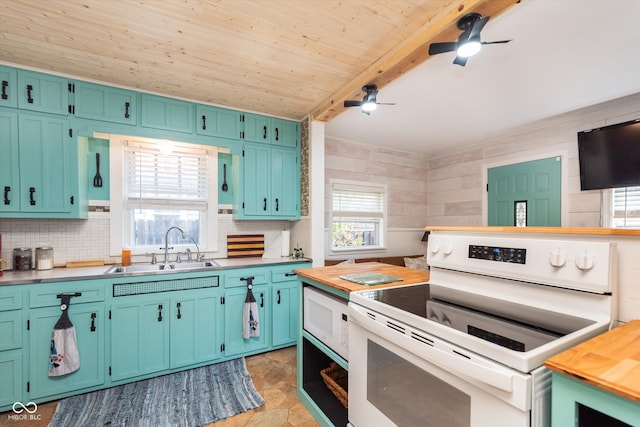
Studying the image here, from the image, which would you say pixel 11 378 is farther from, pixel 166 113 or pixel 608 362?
pixel 608 362

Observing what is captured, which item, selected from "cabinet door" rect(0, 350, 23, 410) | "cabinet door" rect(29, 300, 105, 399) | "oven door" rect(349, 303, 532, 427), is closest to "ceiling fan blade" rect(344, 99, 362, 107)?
"oven door" rect(349, 303, 532, 427)

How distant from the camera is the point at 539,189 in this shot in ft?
Answer: 11.7

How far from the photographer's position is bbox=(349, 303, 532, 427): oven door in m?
0.78

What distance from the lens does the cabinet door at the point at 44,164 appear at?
7.36 ft

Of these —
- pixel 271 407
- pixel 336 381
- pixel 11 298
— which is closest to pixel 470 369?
pixel 336 381

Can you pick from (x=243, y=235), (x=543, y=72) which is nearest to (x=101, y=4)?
(x=243, y=235)

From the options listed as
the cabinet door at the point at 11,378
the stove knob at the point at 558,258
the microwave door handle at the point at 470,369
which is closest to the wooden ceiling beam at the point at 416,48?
the stove knob at the point at 558,258

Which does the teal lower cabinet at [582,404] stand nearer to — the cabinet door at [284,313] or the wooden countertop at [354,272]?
the wooden countertop at [354,272]

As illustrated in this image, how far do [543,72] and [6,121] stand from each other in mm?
4278

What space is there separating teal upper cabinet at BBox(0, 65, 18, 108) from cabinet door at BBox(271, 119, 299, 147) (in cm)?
211

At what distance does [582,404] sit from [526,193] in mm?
3685

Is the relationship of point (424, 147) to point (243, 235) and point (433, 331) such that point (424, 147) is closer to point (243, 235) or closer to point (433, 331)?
point (243, 235)

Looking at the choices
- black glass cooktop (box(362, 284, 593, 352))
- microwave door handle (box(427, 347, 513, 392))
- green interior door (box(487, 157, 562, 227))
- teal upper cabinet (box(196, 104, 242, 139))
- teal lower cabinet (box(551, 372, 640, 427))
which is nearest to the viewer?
teal lower cabinet (box(551, 372, 640, 427))

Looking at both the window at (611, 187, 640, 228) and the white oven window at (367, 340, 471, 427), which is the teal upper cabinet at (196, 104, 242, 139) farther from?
the window at (611, 187, 640, 228)
